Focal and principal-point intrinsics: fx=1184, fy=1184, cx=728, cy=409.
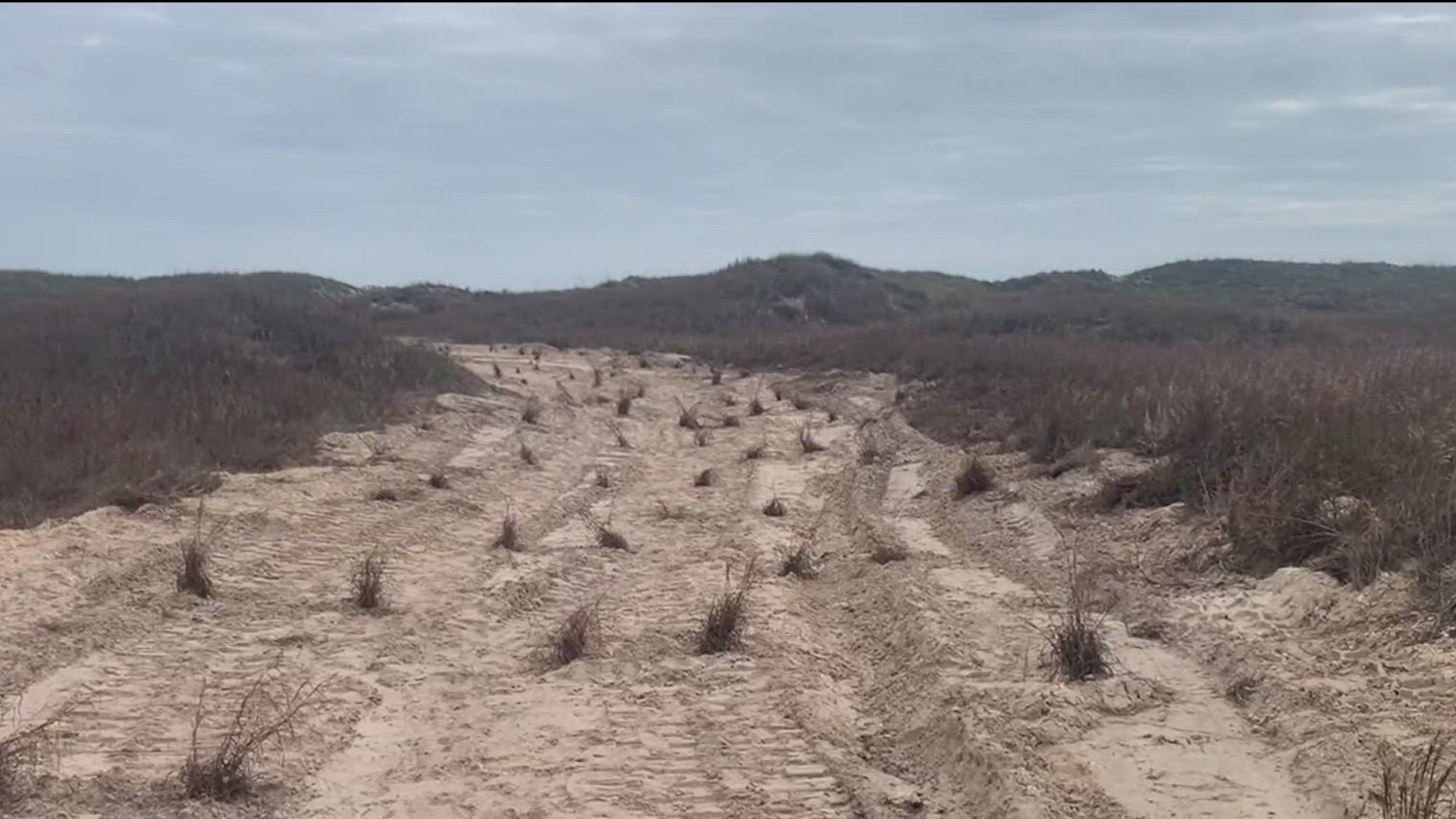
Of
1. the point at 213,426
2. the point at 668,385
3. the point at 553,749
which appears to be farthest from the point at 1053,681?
the point at 668,385

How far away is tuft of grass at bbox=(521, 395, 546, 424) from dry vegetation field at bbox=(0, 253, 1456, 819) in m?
1.85

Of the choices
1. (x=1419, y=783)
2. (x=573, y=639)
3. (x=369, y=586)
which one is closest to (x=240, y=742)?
(x=573, y=639)

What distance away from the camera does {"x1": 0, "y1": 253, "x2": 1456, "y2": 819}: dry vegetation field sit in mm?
4848

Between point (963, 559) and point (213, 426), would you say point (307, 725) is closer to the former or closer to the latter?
point (963, 559)

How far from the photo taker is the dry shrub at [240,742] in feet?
15.4

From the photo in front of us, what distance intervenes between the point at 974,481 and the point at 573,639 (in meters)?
5.52

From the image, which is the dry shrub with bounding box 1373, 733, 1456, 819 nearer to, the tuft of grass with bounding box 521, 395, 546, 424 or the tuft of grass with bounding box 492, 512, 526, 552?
the tuft of grass with bounding box 492, 512, 526, 552

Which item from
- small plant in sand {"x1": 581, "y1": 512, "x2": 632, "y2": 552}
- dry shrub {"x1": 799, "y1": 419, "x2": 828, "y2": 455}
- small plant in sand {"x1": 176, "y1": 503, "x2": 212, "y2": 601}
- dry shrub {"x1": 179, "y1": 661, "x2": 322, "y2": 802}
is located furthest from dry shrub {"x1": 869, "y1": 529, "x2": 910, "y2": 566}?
dry shrub {"x1": 799, "y1": 419, "x2": 828, "y2": 455}

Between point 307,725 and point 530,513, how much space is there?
559 centimetres

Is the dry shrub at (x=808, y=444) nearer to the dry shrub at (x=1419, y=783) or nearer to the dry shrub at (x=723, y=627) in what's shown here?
the dry shrub at (x=723, y=627)

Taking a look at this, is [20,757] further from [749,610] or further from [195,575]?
[749,610]

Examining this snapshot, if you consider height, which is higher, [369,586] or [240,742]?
[369,586]

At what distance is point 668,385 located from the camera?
24.3 meters

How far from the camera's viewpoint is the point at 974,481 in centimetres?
1108
